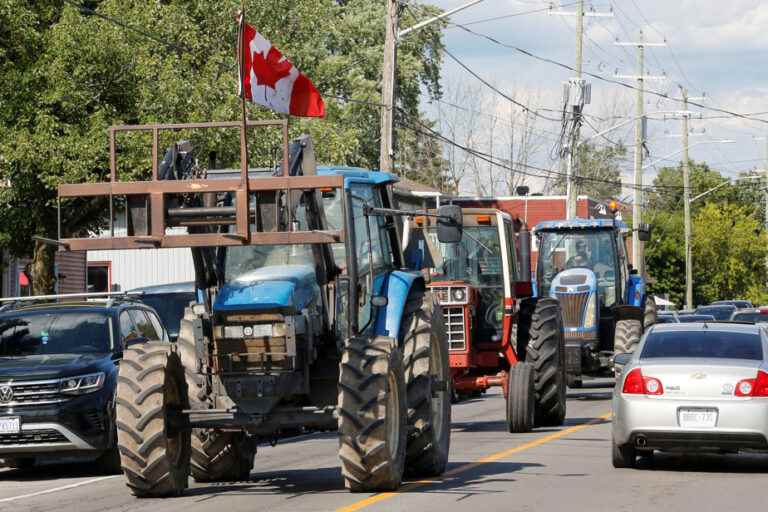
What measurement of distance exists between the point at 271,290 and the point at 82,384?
4.61m

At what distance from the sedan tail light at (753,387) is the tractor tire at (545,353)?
5.78 m

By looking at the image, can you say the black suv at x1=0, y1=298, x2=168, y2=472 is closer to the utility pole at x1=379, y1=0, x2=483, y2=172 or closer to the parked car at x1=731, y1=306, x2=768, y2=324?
the utility pole at x1=379, y1=0, x2=483, y2=172

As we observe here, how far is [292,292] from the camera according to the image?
12.6 metres

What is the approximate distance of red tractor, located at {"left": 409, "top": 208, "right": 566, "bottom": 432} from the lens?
2055cm

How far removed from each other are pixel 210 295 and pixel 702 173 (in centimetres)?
10537

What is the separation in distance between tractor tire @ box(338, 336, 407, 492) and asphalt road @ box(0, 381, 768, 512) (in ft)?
0.70

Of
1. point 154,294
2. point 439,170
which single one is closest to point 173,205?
point 154,294

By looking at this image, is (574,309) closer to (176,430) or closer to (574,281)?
(574,281)

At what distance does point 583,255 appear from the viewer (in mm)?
29219

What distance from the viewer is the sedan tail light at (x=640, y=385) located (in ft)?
49.3

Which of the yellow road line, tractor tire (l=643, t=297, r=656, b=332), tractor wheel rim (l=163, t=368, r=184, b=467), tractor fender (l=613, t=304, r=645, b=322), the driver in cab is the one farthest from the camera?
tractor tire (l=643, t=297, r=656, b=332)

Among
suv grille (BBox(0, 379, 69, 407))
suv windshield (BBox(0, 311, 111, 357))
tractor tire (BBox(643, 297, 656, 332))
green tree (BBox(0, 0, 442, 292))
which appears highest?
green tree (BBox(0, 0, 442, 292))

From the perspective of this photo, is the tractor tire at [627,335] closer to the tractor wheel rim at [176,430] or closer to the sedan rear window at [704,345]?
the sedan rear window at [704,345]

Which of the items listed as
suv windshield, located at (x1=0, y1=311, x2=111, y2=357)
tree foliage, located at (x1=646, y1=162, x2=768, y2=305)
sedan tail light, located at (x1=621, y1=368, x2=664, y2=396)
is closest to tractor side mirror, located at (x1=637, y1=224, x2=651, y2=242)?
sedan tail light, located at (x1=621, y1=368, x2=664, y2=396)
